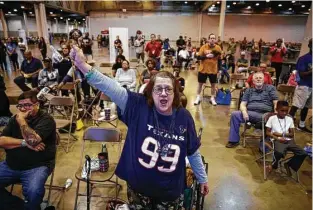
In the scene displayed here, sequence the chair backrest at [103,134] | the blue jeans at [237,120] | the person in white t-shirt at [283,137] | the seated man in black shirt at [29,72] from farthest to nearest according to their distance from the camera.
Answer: the seated man in black shirt at [29,72]
the blue jeans at [237,120]
the person in white t-shirt at [283,137]
the chair backrest at [103,134]

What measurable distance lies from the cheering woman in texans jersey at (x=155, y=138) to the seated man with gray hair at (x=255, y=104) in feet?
8.52

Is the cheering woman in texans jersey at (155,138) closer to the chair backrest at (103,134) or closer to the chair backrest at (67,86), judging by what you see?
the chair backrest at (103,134)

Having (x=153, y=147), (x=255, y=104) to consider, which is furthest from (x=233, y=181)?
(x=153, y=147)

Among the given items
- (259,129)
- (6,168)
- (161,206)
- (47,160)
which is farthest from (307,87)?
(6,168)

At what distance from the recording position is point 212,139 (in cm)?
436

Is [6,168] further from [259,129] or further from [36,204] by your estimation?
[259,129]

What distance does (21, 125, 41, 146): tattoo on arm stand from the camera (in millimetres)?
2232

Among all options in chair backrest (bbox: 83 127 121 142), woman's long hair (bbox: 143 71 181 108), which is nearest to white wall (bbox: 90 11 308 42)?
chair backrest (bbox: 83 127 121 142)

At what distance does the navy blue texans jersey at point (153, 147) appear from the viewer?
1478 mm

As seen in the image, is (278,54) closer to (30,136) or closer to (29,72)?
(29,72)

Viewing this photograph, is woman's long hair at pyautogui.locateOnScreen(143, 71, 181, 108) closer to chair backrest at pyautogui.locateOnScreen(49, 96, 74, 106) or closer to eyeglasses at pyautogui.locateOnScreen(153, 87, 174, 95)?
eyeglasses at pyautogui.locateOnScreen(153, 87, 174, 95)

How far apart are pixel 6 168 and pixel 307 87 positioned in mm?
4906

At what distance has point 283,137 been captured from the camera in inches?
128

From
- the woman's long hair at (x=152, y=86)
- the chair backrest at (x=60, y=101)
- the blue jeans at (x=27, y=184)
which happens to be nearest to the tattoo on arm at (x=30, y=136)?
the blue jeans at (x=27, y=184)
